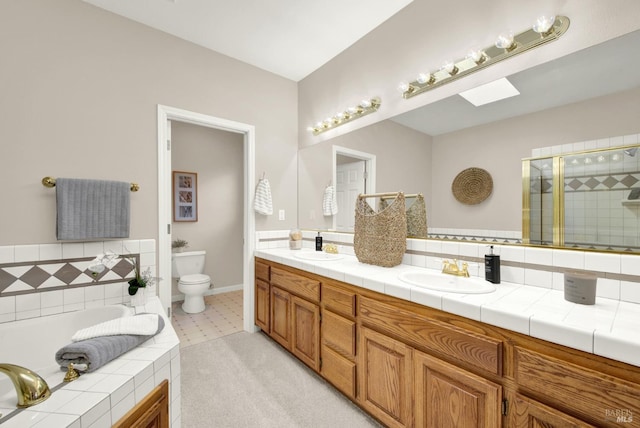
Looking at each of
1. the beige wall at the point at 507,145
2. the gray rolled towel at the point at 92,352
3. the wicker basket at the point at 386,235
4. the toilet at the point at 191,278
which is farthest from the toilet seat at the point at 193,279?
the beige wall at the point at 507,145

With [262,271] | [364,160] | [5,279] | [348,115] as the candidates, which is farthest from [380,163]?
[5,279]

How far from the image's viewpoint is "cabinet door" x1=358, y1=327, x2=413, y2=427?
4.21 ft

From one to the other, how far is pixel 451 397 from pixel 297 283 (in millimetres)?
1185

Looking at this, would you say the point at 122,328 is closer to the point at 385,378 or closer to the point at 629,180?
the point at 385,378

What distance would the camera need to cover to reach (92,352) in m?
1.03

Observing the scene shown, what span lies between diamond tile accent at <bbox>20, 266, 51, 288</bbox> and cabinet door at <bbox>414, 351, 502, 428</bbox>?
2.32 m

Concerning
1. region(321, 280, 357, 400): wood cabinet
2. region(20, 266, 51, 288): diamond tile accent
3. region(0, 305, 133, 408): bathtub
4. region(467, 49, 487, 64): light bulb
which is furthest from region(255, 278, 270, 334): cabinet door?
region(467, 49, 487, 64): light bulb

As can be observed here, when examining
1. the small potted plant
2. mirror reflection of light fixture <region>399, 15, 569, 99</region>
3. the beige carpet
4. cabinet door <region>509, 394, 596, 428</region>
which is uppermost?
mirror reflection of light fixture <region>399, 15, 569, 99</region>

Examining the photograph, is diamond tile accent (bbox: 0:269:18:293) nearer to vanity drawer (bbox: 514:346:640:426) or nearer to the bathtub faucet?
the bathtub faucet

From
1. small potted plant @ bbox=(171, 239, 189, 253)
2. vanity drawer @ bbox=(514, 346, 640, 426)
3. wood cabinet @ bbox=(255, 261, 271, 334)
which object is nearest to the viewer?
vanity drawer @ bbox=(514, 346, 640, 426)

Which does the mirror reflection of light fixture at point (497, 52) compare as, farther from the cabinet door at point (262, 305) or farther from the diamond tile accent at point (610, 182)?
the cabinet door at point (262, 305)

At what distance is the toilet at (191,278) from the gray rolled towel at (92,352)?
6.80 feet

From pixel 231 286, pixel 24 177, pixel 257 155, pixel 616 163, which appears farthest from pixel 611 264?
pixel 231 286

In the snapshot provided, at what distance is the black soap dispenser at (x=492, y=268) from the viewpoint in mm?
1378
